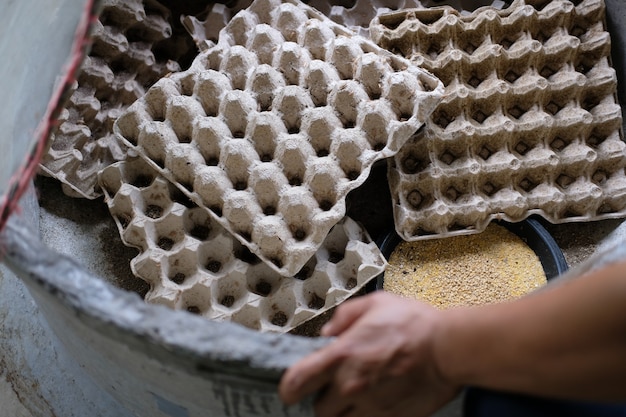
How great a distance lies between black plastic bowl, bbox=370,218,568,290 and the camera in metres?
1.18

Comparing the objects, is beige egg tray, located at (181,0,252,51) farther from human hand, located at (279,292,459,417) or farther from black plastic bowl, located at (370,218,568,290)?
human hand, located at (279,292,459,417)

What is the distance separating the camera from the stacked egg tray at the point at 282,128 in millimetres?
1070

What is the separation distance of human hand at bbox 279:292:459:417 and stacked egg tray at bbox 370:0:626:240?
0.62 metres

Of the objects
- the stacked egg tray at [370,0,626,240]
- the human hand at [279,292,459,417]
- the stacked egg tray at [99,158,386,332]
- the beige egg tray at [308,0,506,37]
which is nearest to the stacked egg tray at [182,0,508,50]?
the beige egg tray at [308,0,506,37]

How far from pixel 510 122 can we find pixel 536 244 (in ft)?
0.82

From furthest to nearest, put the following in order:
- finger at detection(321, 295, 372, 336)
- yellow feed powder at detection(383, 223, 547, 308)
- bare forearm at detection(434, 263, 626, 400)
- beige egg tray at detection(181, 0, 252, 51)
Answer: beige egg tray at detection(181, 0, 252, 51)
yellow feed powder at detection(383, 223, 547, 308)
finger at detection(321, 295, 372, 336)
bare forearm at detection(434, 263, 626, 400)

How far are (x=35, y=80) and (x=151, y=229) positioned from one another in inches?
13.3

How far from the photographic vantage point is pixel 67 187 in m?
1.14

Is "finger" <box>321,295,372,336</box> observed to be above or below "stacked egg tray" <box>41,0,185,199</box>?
above

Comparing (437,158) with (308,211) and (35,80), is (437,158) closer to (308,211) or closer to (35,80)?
(308,211)

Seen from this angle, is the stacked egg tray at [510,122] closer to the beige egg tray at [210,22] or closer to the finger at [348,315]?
the beige egg tray at [210,22]

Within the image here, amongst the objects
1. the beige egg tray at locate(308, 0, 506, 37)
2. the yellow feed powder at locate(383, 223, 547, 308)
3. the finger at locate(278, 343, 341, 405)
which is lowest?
the yellow feed powder at locate(383, 223, 547, 308)

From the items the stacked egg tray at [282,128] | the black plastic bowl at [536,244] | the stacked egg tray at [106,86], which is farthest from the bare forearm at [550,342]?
the stacked egg tray at [106,86]

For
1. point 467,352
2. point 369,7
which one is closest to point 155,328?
point 467,352
